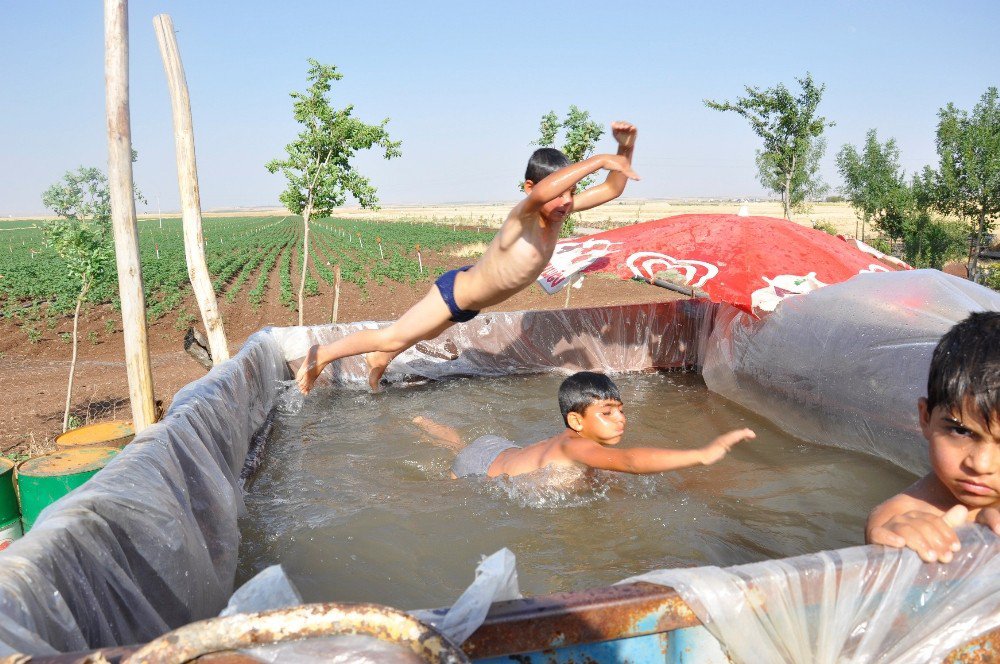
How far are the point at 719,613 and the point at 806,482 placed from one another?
2.99m

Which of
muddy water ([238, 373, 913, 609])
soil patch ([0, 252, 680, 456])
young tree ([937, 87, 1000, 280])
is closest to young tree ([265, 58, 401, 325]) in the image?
soil patch ([0, 252, 680, 456])

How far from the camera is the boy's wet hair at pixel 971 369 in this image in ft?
5.94

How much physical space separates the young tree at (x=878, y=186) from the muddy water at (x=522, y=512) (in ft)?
79.4

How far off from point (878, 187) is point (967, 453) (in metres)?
31.3

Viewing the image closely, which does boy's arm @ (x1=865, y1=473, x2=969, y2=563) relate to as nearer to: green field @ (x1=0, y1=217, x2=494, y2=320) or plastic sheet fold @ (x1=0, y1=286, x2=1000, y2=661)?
plastic sheet fold @ (x1=0, y1=286, x2=1000, y2=661)

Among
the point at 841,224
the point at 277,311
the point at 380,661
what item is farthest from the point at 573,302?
the point at 841,224

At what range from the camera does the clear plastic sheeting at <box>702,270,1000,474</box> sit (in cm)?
400

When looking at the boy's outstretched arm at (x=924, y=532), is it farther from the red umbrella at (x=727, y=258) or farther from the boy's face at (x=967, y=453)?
the red umbrella at (x=727, y=258)

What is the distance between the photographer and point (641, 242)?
603cm

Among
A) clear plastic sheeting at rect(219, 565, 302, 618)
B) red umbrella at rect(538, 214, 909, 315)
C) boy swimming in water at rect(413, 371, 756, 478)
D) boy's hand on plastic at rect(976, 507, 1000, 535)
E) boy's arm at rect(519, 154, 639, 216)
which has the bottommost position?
boy swimming in water at rect(413, 371, 756, 478)

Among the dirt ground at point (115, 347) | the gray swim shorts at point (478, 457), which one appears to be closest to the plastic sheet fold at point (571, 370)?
the gray swim shorts at point (478, 457)

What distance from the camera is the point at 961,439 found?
189 centimetres

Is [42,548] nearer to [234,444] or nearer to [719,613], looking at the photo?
[719,613]

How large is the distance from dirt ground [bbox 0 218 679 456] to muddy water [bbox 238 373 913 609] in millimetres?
4348
